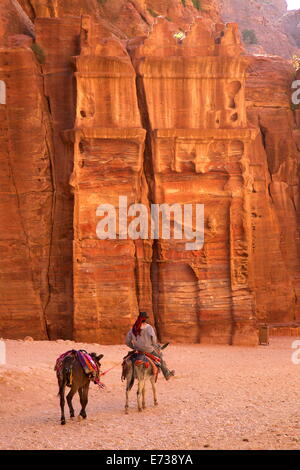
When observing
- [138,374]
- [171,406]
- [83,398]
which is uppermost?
[138,374]

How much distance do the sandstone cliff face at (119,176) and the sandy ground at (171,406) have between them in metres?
1.84

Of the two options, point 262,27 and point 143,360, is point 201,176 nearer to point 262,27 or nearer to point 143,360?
point 143,360

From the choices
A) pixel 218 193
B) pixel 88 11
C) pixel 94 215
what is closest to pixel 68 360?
pixel 94 215

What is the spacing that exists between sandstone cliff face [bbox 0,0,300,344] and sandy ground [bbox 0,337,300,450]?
1.84m

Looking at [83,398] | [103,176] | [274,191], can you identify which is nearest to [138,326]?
[83,398]

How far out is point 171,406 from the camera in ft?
40.2

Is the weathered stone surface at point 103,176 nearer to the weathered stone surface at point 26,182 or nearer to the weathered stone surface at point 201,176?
the weathered stone surface at point 201,176

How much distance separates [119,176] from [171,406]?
30.7 feet

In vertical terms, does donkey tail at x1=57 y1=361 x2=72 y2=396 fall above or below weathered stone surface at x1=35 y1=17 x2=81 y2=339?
below

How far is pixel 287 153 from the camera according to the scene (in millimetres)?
26641

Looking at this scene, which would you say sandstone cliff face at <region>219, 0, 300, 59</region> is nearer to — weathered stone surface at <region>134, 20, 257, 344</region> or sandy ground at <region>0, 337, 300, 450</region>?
weathered stone surface at <region>134, 20, 257, 344</region>

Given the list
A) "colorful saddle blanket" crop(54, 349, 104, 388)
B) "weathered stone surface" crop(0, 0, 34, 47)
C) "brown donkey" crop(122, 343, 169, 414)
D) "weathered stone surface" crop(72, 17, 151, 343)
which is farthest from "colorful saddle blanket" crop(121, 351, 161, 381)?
"weathered stone surface" crop(0, 0, 34, 47)

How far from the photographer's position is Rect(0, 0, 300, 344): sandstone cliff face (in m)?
20.0

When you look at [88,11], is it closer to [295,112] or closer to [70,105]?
[70,105]
